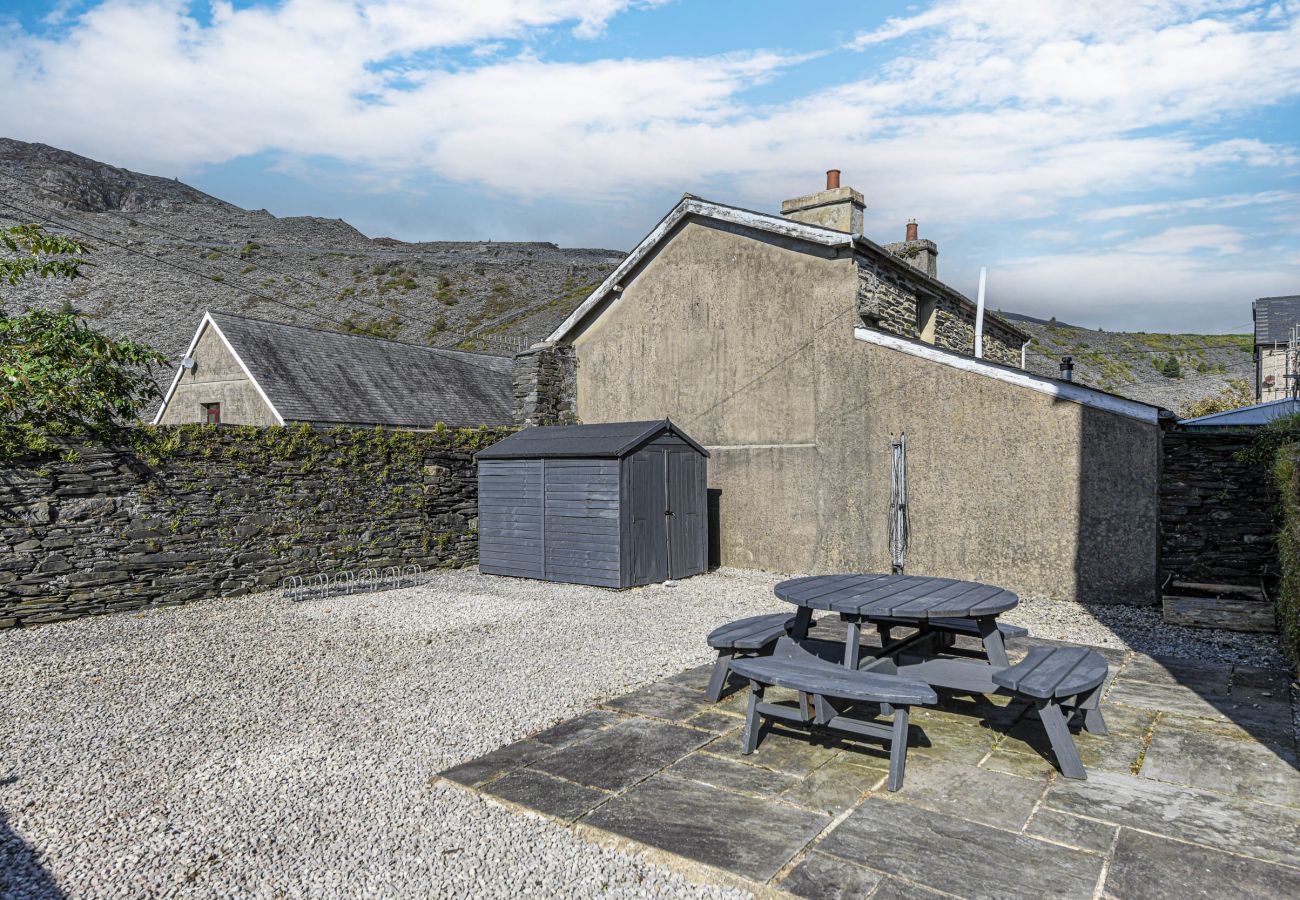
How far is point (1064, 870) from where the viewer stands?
325 centimetres

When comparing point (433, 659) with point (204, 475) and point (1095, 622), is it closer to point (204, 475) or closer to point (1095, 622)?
point (204, 475)

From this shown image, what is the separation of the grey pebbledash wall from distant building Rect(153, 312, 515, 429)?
25.4ft

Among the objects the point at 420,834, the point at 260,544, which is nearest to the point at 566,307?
the point at 260,544

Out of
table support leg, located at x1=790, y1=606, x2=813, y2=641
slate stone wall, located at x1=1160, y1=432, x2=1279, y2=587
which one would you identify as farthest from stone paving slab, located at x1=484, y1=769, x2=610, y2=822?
slate stone wall, located at x1=1160, y1=432, x2=1279, y2=587

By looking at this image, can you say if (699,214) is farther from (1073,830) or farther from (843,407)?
(1073,830)

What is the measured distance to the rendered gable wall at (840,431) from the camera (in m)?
9.33

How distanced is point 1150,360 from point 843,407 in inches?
1488

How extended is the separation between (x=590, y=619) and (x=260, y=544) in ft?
16.6

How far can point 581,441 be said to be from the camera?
11367 mm

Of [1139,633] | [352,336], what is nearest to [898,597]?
[1139,633]

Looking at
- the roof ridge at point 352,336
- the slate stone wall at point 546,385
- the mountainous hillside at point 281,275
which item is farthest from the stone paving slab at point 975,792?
the mountainous hillside at point 281,275

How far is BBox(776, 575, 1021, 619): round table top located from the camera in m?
4.70

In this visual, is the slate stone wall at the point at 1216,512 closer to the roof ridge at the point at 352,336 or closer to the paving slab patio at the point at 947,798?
the paving slab patio at the point at 947,798

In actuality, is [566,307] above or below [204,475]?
above
